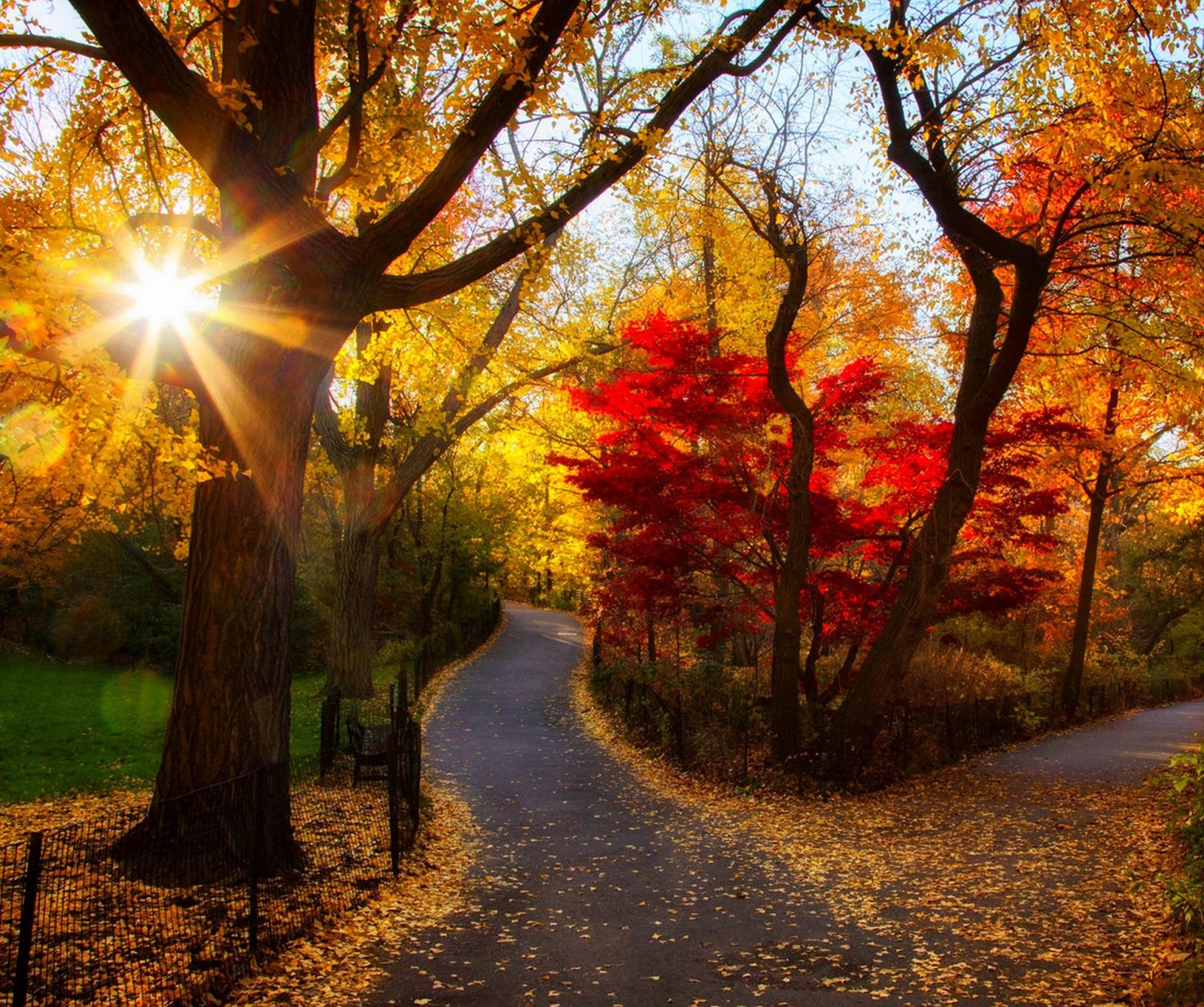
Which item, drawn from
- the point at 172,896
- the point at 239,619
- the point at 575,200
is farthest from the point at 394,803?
the point at 575,200

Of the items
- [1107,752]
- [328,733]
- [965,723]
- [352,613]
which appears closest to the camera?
[328,733]

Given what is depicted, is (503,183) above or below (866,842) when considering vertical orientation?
above

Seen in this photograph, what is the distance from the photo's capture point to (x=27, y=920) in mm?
3568

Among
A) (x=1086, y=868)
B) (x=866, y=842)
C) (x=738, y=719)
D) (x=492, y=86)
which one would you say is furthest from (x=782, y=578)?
(x=492, y=86)

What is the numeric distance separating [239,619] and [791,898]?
4670 mm

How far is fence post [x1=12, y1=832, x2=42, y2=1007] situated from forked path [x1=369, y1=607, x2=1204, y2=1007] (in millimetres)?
1862

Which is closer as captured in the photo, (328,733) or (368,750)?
(368,750)

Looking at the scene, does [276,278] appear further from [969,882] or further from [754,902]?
[969,882]

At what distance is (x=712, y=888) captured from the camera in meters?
6.96

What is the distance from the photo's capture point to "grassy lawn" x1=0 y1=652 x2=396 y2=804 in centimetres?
1150

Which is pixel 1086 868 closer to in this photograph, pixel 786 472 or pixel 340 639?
pixel 786 472

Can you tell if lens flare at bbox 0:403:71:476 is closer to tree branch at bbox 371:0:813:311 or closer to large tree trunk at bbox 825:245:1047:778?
tree branch at bbox 371:0:813:311

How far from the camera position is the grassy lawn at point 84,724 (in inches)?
453

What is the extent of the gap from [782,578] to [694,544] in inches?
54.0
